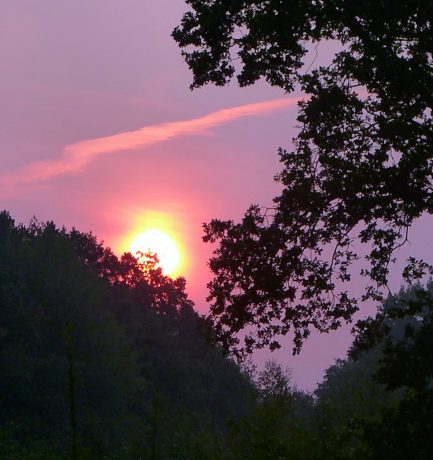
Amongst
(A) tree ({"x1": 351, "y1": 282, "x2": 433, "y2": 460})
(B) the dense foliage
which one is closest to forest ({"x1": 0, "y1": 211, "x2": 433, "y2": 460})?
(B) the dense foliage

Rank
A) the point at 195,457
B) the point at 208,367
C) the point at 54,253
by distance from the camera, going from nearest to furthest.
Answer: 1. the point at 195,457
2. the point at 54,253
3. the point at 208,367

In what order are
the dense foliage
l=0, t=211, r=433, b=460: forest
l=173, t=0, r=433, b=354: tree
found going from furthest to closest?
the dense foliage → l=0, t=211, r=433, b=460: forest → l=173, t=0, r=433, b=354: tree

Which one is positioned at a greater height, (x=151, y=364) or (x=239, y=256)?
(x=151, y=364)

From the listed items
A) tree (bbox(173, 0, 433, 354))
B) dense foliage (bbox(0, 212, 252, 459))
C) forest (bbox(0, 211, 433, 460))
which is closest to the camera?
tree (bbox(173, 0, 433, 354))

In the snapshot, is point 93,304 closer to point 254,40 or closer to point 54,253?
point 54,253

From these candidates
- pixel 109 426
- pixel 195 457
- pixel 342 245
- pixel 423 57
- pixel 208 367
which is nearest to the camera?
pixel 423 57

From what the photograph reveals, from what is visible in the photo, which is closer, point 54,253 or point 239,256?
point 239,256

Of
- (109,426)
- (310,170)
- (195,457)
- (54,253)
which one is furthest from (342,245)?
(54,253)

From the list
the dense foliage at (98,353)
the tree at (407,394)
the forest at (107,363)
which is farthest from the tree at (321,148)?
the dense foliage at (98,353)

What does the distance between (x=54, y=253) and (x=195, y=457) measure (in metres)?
49.7

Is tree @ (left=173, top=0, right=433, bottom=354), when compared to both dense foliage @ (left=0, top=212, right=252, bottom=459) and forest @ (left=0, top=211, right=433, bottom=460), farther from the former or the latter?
dense foliage @ (left=0, top=212, right=252, bottom=459)

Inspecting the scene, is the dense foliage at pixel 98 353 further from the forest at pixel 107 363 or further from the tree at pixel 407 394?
the tree at pixel 407 394

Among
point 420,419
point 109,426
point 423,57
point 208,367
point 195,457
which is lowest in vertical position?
point 420,419

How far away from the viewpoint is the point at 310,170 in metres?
19.0
